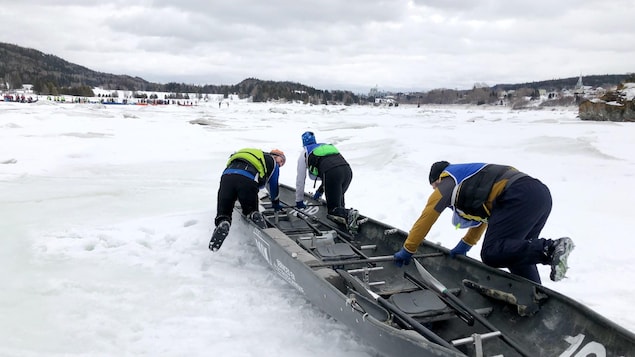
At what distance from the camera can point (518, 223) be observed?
3600 mm

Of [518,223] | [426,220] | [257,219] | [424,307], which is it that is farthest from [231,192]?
[518,223]

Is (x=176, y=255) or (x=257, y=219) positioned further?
(x=257, y=219)

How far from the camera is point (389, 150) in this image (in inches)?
603

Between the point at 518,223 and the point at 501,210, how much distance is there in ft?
0.52

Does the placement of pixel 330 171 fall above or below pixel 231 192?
above

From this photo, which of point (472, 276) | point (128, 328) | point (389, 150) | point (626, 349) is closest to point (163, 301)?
point (128, 328)

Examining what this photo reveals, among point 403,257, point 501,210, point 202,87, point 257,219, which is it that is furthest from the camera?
point 202,87

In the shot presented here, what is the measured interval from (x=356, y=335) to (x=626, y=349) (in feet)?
5.72

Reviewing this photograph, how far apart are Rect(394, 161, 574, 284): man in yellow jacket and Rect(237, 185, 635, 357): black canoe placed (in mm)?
203

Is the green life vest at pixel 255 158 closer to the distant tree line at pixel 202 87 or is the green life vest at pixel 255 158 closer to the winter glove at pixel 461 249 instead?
the winter glove at pixel 461 249

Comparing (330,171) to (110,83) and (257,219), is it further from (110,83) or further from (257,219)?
(110,83)

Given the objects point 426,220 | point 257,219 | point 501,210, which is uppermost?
point 501,210

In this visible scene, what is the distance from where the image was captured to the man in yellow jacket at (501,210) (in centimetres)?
355

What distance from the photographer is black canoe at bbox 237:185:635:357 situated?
299cm
